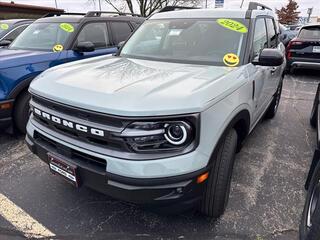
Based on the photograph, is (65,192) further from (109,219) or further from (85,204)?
(109,219)

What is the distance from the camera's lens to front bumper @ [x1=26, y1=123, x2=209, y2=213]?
180 cm

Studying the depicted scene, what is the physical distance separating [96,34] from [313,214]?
4.61m

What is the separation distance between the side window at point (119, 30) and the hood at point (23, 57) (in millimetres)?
1508

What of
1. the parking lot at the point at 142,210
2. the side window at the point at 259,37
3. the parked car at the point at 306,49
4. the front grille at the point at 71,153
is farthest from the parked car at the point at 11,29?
the parked car at the point at 306,49

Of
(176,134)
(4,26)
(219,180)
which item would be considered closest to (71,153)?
(176,134)

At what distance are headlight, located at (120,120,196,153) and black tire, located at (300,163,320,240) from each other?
2.91 ft

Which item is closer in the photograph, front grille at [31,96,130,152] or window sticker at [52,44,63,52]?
front grille at [31,96,130,152]

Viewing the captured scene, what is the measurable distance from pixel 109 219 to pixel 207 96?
55.6 inches

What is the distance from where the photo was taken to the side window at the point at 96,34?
4934mm

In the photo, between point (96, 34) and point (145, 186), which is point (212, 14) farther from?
point (96, 34)

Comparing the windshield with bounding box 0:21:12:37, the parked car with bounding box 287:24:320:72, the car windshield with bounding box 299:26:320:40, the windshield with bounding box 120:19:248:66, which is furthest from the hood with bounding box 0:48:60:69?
the car windshield with bounding box 299:26:320:40

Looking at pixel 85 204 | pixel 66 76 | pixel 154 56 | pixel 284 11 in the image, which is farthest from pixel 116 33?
pixel 284 11

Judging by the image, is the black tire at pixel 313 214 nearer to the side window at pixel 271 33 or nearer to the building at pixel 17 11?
the side window at pixel 271 33

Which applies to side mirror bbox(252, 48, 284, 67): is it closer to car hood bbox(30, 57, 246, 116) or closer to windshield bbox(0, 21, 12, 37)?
car hood bbox(30, 57, 246, 116)
